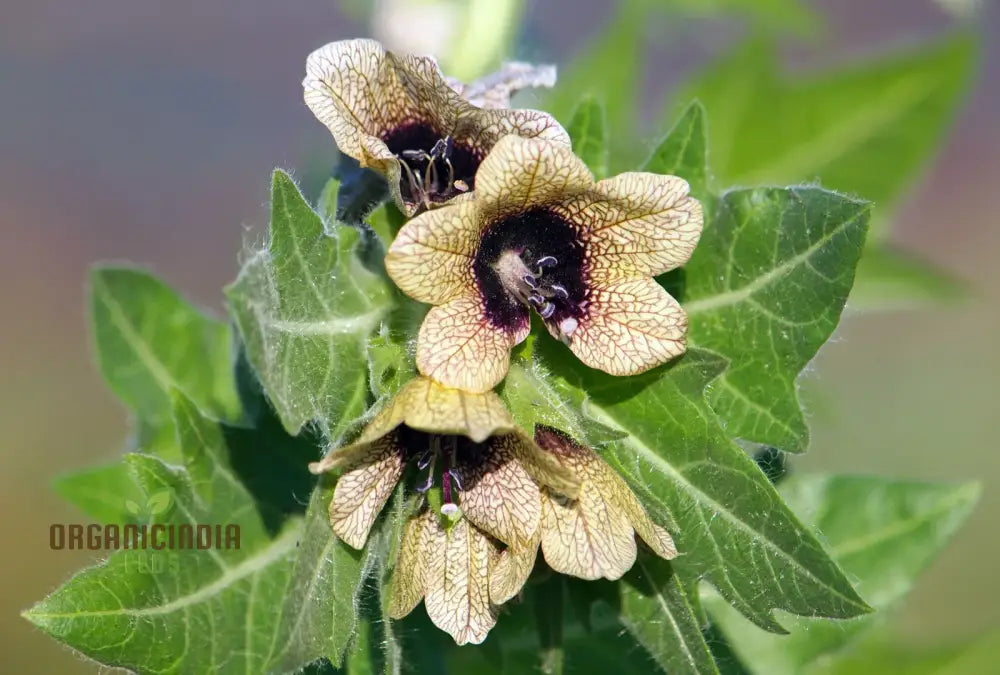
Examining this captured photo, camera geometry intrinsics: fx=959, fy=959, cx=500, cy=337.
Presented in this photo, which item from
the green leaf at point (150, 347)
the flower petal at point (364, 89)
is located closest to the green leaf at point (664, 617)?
Result: the flower petal at point (364, 89)

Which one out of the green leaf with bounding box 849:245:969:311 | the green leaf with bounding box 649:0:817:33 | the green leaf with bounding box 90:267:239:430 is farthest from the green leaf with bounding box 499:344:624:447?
the green leaf with bounding box 649:0:817:33

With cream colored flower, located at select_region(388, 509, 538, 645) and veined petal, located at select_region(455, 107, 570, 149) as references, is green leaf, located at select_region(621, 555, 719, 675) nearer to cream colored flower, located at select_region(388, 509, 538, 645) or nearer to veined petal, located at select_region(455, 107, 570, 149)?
cream colored flower, located at select_region(388, 509, 538, 645)

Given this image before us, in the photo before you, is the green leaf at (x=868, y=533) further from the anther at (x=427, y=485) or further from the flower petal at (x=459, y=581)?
the anther at (x=427, y=485)

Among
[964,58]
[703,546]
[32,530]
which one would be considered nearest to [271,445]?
[703,546]

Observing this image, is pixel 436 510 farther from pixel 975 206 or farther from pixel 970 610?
pixel 975 206

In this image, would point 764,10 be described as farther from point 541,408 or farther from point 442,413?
point 442,413
